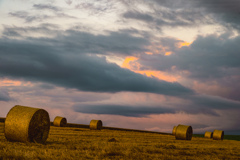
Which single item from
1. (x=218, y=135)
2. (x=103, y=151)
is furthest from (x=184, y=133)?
(x=103, y=151)

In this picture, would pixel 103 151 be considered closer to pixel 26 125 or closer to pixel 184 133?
pixel 26 125

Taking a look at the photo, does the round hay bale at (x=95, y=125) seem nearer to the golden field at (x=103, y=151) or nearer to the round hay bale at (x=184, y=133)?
the round hay bale at (x=184, y=133)

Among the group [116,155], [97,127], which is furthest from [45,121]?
[97,127]

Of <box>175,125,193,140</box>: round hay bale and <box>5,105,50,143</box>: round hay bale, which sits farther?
<box>175,125,193,140</box>: round hay bale

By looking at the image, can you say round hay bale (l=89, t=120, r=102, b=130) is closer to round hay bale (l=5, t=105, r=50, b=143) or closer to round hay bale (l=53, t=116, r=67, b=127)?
round hay bale (l=53, t=116, r=67, b=127)

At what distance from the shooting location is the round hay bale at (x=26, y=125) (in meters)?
13.8

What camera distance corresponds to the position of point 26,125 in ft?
45.6

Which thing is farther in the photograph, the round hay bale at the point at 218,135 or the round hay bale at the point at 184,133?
the round hay bale at the point at 218,135

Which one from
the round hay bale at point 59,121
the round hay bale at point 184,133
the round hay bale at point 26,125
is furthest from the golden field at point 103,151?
the round hay bale at point 59,121

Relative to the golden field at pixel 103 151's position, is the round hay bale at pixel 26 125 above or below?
above

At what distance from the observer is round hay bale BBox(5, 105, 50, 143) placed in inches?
544

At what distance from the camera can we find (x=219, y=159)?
35.3 feet

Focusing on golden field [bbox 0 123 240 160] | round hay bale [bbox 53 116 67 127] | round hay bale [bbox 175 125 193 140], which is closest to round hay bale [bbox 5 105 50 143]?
golden field [bbox 0 123 240 160]

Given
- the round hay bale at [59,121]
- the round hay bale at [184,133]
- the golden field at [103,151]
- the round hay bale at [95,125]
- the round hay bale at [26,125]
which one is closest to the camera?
the golden field at [103,151]
